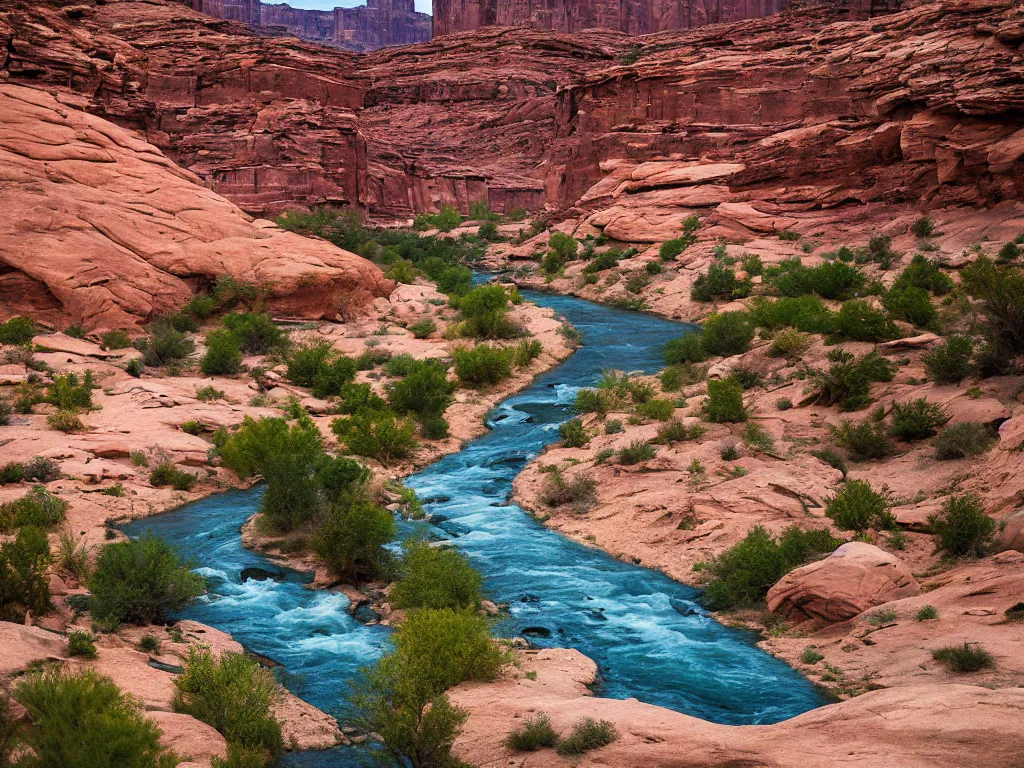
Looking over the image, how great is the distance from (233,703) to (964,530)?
28.9 feet

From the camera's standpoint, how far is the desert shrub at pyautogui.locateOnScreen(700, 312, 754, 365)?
78.2 feet

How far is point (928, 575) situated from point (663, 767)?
581cm

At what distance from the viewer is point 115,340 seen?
74.3 ft

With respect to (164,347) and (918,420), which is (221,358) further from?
(918,420)

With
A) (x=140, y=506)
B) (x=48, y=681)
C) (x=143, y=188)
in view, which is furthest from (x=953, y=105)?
(x=48, y=681)

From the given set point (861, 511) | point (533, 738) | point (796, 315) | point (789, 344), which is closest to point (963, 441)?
point (861, 511)

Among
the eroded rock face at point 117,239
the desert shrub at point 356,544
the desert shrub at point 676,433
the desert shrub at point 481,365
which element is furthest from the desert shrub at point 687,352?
the desert shrub at point 356,544

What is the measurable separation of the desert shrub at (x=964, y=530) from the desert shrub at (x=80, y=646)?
9919mm

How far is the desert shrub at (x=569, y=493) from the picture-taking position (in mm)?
16266

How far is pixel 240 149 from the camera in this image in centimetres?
4856

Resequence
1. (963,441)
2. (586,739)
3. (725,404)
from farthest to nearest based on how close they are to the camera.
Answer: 1. (725,404)
2. (963,441)
3. (586,739)

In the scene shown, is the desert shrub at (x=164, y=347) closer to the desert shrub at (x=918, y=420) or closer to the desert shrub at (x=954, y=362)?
the desert shrub at (x=918, y=420)

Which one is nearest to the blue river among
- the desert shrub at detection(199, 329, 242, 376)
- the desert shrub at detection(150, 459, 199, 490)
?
the desert shrub at detection(150, 459, 199, 490)

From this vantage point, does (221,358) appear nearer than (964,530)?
No
